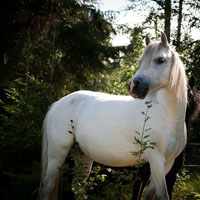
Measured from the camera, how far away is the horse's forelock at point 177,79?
3482mm

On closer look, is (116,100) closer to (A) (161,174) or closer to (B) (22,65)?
(A) (161,174)

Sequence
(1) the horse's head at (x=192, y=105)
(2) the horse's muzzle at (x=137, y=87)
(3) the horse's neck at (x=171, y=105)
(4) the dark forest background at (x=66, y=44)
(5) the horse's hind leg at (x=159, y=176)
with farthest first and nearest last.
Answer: (4) the dark forest background at (x=66, y=44) → (1) the horse's head at (x=192, y=105) → (3) the horse's neck at (x=171, y=105) → (5) the horse's hind leg at (x=159, y=176) → (2) the horse's muzzle at (x=137, y=87)

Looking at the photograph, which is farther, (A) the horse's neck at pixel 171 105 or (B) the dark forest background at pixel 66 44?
(B) the dark forest background at pixel 66 44

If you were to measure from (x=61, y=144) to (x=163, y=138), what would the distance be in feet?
4.79

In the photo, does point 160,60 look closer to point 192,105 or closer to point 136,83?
point 136,83

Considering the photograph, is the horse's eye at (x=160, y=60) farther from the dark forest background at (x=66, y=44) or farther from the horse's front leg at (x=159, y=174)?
the dark forest background at (x=66, y=44)

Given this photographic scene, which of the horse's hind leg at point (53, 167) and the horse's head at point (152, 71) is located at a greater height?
the horse's head at point (152, 71)

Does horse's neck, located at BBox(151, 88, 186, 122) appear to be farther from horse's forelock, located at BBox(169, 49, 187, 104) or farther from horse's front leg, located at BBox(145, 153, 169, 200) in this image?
horse's front leg, located at BBox(145, 153, 169, 200)

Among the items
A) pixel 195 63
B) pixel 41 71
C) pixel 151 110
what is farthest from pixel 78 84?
pixel 151 110

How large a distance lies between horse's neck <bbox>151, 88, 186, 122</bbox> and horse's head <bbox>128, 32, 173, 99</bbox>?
124mm

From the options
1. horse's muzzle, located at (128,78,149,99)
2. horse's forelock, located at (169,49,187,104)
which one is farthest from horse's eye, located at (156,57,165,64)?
horse's muzzle, located at (128,78,149,99)

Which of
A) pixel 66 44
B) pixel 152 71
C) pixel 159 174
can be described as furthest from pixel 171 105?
pixel 66 44

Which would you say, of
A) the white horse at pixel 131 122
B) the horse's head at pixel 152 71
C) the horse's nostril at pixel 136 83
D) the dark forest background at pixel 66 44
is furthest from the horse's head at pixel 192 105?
the dark forest background at pixel 66 44

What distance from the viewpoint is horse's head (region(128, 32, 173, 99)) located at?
3.31m
